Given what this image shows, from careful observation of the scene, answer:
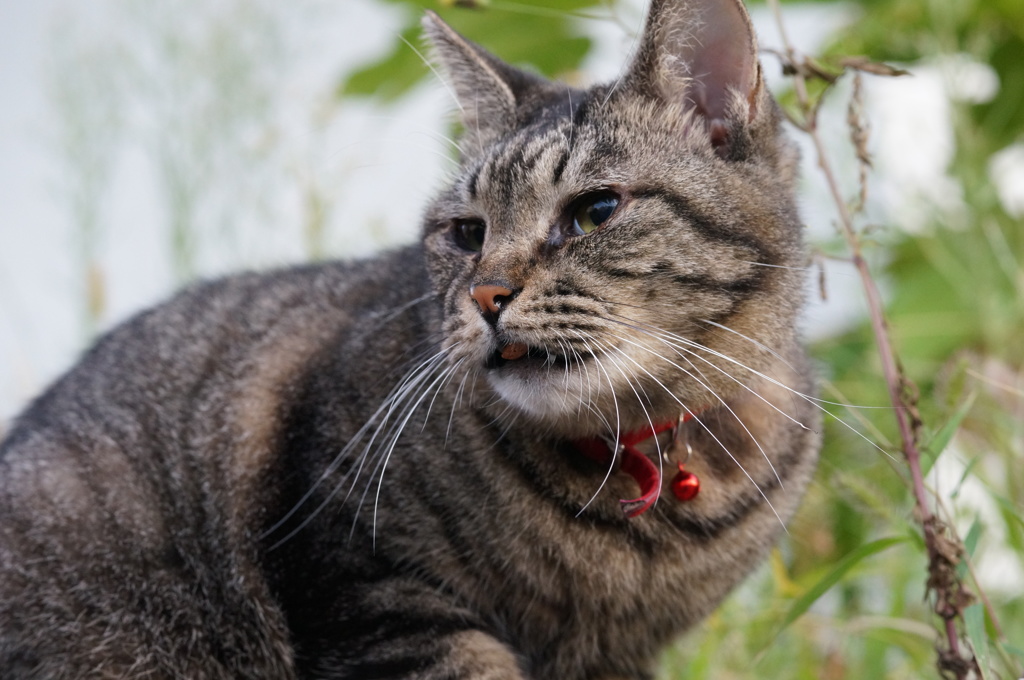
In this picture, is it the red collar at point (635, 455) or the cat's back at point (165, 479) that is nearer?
the red collar at point (635, 455)

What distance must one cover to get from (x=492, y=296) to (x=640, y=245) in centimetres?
25

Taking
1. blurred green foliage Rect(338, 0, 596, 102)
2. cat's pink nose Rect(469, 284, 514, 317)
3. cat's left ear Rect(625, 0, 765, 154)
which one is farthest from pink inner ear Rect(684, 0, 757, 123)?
blurred green foliage Rect(338, 0, 596, 102)

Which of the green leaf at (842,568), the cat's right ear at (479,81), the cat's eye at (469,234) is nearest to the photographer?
the green leaf at (842,568)

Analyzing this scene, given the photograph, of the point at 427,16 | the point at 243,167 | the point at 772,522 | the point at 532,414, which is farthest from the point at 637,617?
the point at 243,167

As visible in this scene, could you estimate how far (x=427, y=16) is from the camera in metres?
1.92

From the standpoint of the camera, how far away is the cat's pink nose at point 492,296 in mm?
1478

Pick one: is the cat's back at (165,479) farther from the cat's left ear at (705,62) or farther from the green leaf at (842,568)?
the green leaf at (842,568)

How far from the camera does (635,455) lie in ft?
5.58

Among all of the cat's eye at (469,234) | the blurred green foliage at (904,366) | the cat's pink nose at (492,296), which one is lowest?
Result: the blurred green foliage at (904,366)

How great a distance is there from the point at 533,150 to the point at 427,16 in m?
0.46

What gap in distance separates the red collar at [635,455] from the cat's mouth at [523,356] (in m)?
0.23

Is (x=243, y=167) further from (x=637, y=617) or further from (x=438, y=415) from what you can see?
(x=637, y=617)

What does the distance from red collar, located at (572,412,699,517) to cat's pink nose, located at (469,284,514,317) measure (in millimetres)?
344

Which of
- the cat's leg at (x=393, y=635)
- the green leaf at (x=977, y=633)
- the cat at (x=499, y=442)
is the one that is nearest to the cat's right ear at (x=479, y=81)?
the cat at (x=499, y=442)
